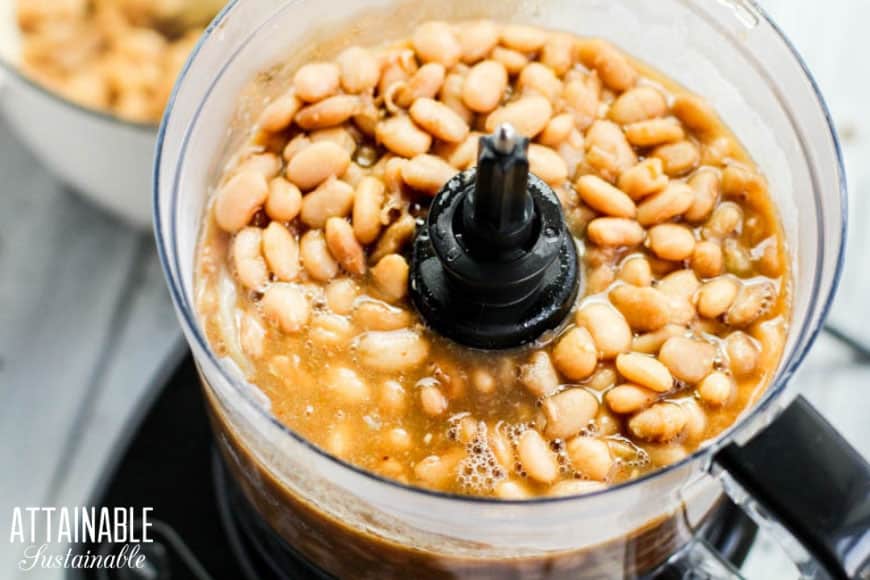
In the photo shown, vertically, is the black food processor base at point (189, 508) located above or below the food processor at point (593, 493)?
below

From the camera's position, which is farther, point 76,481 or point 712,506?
point 76,481

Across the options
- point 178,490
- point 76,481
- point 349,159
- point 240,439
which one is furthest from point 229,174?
point 76,481

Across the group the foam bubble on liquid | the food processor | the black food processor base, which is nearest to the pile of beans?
the black food processor base

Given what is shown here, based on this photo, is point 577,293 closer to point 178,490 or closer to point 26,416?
point 178,490

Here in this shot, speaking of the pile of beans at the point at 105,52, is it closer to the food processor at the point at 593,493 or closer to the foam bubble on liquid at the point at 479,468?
the food processor at the point at 593,493

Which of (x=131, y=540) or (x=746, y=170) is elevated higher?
(x=746, y=170)

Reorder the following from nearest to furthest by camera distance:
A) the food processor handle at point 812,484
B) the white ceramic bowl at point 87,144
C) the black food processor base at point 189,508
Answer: the food processor handle at point 812,484 < the black food processor base at point 189,508 < the white ceramic bowl at point 87,144

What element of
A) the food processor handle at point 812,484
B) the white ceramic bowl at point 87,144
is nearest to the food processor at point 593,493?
the food processor handle at point 812,484
